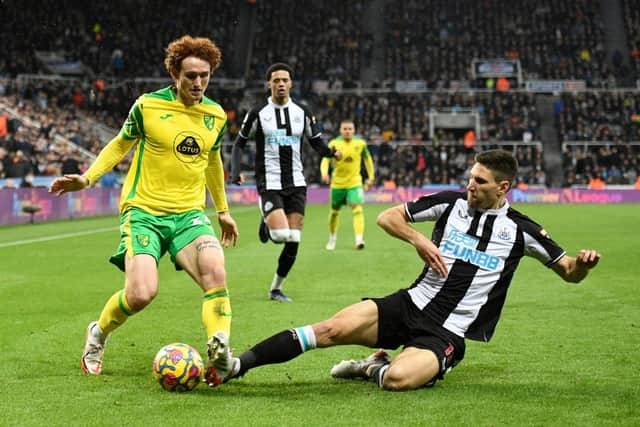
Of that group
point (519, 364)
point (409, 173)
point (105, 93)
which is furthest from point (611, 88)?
point (519, 364)

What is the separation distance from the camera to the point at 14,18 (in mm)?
40688

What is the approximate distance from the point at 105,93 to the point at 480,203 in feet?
129

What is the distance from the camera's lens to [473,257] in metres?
6.03

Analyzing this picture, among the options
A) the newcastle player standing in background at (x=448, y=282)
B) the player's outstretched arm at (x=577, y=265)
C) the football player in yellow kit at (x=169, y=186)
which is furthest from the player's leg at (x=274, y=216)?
the player's outstretched arm at (x=577, y=265)

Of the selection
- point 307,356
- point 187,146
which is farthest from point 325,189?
point 187,146

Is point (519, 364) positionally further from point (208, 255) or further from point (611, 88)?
point (611, 88)

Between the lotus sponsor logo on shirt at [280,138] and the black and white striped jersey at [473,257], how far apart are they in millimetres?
4647

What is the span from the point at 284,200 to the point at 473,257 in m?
4.77

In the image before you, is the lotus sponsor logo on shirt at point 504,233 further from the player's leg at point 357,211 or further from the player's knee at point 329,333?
the player's leg at point 357,211

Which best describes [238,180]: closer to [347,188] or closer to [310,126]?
[310,126]

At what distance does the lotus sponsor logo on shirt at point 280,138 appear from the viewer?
34.4 feet

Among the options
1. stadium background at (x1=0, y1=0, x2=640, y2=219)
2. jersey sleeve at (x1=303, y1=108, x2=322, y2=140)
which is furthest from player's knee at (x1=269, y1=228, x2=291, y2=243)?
stadium background at (x1=0, y1=0, x2=640, y2=219)

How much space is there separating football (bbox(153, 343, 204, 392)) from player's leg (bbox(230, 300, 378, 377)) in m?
0.24

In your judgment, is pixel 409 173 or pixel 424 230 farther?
pixel 409 173
